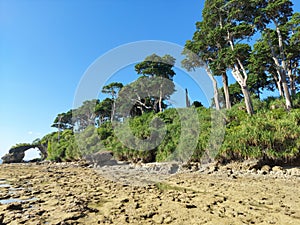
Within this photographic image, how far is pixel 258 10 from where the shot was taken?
15.0 m

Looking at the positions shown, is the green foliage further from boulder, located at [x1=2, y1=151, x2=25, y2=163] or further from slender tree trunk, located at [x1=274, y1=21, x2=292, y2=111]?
boulder, located at [x1=2, y1=151, x2=25, y2=163]

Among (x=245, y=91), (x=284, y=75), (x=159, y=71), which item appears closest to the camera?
(x=284, y=75)

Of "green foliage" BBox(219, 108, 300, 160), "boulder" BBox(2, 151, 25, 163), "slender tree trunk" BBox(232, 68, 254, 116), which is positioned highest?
"slender tree trunk" BBox(232, 68, 254, 116)

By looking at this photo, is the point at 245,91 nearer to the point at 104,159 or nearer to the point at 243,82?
the point at 243,82

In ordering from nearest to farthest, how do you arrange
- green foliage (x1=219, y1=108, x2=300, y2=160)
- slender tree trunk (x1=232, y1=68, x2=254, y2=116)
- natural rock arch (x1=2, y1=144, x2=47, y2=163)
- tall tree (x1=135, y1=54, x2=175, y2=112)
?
green foliage (x1=219, y1=108, x2=300, y2=160)
slender tree trunk (x1=232, y1=68, x2=254, y2=116)
tall tree (x1=135, y1=54, x2=175, y2=112)
natural rock arch (x1=2, y1=144, x2=47, y2=163)

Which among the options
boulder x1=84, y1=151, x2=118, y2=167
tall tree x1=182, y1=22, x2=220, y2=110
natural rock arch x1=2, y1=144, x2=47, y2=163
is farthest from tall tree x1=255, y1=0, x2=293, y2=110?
natural rock arch x1=2, y1=144, x2=47, y2=163

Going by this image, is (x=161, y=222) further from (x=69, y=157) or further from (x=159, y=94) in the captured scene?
(x=69, y=157)

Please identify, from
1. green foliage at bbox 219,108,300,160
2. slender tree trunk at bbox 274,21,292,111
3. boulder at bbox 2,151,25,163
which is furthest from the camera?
boulder at bbox 2,151,25,163

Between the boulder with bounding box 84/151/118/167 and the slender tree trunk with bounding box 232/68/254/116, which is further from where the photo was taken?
the boulder with bounding box 84/151/118/167

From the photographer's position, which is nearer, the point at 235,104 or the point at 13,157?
the point at 235,104

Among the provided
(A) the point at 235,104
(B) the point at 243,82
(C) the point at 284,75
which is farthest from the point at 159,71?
(C) the point at 284,75

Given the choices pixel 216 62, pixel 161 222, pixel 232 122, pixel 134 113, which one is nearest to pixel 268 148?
pixel 232 122

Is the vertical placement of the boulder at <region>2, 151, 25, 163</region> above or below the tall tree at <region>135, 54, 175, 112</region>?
below

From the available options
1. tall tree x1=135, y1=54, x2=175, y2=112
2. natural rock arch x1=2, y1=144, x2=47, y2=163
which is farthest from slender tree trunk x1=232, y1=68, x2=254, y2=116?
natural rock arch x1=2, y1=144, x2=47, y2=163
